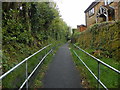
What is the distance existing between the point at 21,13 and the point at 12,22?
10.6 ft

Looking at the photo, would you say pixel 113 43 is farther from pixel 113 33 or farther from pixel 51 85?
pixel 51 85

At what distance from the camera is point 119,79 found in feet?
13.9

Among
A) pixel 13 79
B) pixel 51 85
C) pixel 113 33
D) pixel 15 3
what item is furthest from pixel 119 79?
pixel 15 3

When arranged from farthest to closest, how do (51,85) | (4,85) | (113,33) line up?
(113,33), (51,85), (4,85)

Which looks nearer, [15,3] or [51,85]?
[51,85]

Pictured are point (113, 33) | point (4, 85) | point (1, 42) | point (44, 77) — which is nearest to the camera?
point (4, 85)

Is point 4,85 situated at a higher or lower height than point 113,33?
lower

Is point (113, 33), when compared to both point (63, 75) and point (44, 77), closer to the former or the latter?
point (63, 75)

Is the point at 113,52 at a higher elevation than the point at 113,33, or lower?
lower

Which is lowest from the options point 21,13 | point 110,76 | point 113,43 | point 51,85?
point 51,85

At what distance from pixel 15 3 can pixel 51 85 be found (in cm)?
498

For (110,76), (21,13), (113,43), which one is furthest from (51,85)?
(21,13)

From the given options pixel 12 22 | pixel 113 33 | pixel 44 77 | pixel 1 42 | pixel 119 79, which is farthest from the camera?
pixel 113 33

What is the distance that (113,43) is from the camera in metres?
7.73
